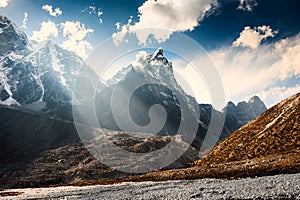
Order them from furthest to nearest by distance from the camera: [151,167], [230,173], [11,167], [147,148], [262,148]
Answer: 1. [147,148]
2. [11,167]
3. [151,167]
4. [262,148]
5. [230,173]

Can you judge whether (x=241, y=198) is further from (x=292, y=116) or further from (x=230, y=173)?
(x=292, y=116)

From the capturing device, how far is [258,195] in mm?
26125

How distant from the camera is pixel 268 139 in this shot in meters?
72.1

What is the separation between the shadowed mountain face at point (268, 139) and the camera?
6731 cm

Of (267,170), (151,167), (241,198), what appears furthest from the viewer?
(151,167)

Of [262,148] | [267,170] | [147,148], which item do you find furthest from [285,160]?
[147,148]

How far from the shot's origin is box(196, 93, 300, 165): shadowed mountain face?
6731 centimetres

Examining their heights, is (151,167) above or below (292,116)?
below

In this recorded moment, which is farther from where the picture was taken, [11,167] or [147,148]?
[147,148]

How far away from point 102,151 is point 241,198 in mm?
150859

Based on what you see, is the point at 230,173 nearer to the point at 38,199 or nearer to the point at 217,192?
the point at 217,192

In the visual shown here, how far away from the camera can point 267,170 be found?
4694 cm

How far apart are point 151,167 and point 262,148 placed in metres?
77.4

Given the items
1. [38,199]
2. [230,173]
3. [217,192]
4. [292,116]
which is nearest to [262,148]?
[292,116]
